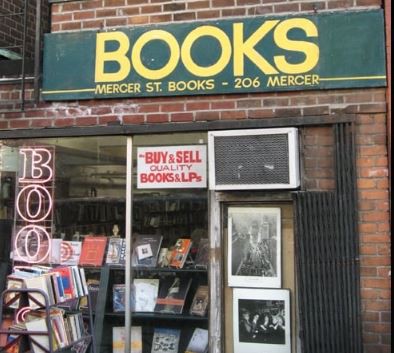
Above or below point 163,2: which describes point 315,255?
below

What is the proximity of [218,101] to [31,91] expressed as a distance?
1.93m

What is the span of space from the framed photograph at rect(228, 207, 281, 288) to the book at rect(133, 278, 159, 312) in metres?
0.82

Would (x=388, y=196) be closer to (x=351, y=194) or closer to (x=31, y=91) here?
(x=351, y=194)

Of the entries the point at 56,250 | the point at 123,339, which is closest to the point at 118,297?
the point at 123,339

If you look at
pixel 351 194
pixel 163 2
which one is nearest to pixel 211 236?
pixel 351 194

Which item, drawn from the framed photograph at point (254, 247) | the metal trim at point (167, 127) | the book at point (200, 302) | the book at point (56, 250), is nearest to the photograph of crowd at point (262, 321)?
the framed photograph at point (254, 247)

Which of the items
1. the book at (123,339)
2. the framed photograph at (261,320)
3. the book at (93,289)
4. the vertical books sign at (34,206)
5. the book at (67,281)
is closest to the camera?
the framed photograph at (261,320)

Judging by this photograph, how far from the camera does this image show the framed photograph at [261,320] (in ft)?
16.0

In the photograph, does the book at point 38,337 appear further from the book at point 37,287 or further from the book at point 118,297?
the book at point 118,297

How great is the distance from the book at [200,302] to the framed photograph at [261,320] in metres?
0.30

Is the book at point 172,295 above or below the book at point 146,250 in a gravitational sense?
below

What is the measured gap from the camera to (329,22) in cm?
486

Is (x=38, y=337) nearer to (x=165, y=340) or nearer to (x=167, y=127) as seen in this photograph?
(x=165, y=340)

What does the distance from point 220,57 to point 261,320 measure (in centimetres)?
240
